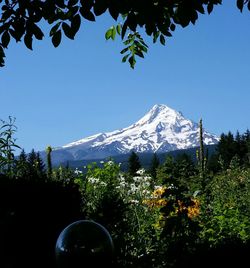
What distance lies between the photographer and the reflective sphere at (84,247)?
3.81 meters

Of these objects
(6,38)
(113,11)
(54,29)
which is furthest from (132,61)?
(113,11)

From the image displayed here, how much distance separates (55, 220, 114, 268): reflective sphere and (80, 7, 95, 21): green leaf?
4.85 ft

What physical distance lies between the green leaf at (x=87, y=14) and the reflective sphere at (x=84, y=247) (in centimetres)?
148

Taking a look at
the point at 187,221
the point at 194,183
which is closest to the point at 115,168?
the point at 194,183

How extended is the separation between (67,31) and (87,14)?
0.26m

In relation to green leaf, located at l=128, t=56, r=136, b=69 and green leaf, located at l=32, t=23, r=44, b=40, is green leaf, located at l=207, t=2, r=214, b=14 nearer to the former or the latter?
green leaf, located at l=32, t=23, r=44, b=40

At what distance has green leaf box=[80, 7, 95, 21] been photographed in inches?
156

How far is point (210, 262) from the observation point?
489 centimetres

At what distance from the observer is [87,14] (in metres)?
3.97

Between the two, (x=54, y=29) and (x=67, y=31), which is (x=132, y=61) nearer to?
(x=54, y=29)

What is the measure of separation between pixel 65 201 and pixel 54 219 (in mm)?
278

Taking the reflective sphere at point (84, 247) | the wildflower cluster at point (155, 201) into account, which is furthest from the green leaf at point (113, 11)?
the wildflower cluster at point (155, 201)

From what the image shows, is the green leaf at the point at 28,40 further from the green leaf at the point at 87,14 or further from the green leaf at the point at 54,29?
the green leaf at the point at 87,14

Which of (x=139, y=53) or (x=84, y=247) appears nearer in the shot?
(x=84, y=247)
